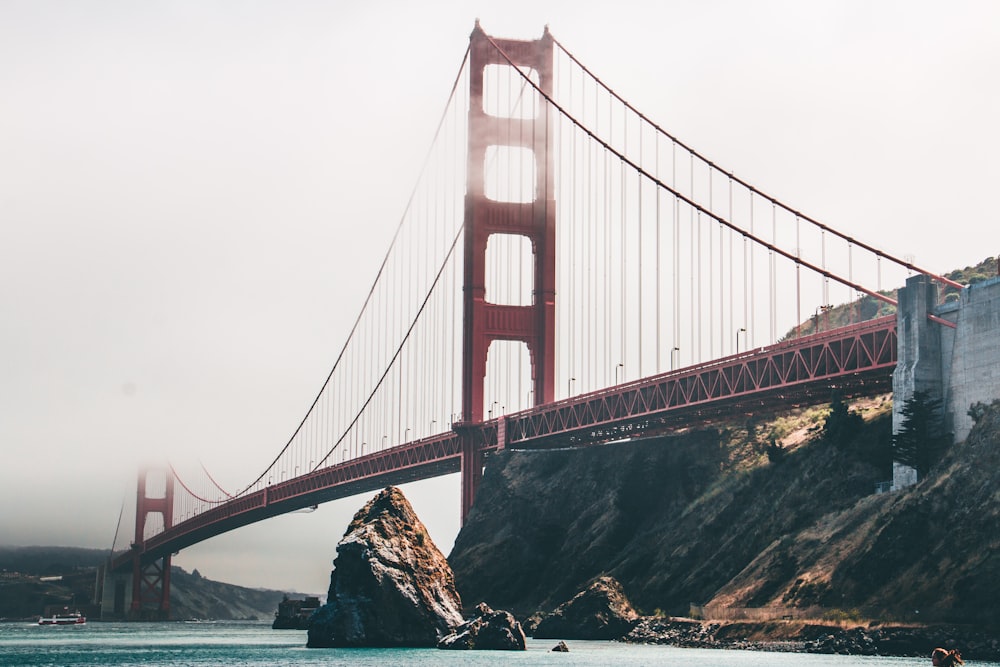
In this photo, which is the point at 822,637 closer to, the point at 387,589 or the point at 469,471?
the point at 387,589

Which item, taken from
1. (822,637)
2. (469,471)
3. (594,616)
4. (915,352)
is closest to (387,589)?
(594,616)

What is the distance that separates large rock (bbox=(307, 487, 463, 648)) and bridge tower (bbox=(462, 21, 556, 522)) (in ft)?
138

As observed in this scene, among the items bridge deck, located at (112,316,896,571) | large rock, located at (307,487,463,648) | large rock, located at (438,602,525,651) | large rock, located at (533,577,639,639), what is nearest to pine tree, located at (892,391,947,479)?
bridge deck, located at (112,316,896,571)

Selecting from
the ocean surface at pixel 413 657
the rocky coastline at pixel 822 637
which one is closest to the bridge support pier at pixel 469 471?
the ocean surface at pixel 413 657

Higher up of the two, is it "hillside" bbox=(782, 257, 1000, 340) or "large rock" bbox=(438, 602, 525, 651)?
"hillside" bbox=(782, 257, 1000, 340)

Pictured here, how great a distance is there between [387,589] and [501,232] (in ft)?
166

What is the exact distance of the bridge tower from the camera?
121500 mm

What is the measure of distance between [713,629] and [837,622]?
30.2 feet

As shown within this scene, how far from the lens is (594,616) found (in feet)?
303

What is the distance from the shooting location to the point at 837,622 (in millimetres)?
72250

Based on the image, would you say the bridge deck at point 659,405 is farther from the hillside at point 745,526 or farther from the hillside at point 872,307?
the hillside at point 872,307

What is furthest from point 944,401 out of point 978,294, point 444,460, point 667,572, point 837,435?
point 444,460

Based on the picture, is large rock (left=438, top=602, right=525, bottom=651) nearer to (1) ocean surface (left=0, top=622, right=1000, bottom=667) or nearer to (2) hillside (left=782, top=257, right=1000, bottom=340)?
(1) ocean surface (left=0, top=622, right=1000, bottom=667)

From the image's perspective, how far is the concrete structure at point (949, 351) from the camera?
251 feet
